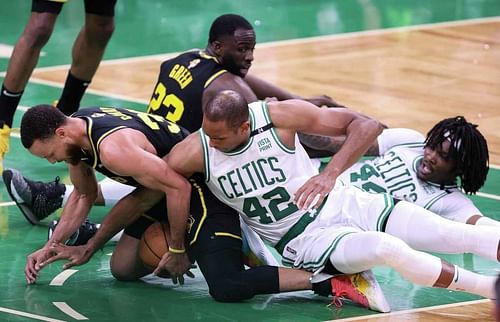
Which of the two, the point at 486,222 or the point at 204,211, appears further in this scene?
the point at 486,222

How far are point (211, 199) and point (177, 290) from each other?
1.57 ft

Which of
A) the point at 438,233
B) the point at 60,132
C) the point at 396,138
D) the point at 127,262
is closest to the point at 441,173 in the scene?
the point at 396,138

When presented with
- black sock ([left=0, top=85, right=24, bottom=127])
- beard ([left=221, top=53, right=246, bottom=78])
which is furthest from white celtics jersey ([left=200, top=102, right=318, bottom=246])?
black sock ([left=0, top=85, right=24, bottom=127])

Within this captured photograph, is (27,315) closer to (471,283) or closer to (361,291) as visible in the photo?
(361,291)

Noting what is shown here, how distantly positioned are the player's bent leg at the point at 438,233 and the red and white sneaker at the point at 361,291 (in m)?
0.29

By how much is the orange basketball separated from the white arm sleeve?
1.86 meters

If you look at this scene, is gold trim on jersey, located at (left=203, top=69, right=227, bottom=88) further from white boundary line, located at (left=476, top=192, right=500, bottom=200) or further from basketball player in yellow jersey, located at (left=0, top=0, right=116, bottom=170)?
white boundary line, located at (left=476, top=192, right=500, bottom=200)

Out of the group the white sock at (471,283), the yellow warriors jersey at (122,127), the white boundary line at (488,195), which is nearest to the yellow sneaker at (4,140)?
the yellow warriors jersey at (122,127)

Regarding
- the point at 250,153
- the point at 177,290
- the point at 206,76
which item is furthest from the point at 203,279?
the point at 206,76

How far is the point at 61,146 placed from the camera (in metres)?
6.42

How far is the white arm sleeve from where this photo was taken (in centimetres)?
801

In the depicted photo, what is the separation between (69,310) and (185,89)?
1904mm

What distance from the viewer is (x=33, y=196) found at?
761cm

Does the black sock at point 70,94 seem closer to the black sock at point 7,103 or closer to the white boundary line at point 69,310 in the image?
the black sock at point 7,103
